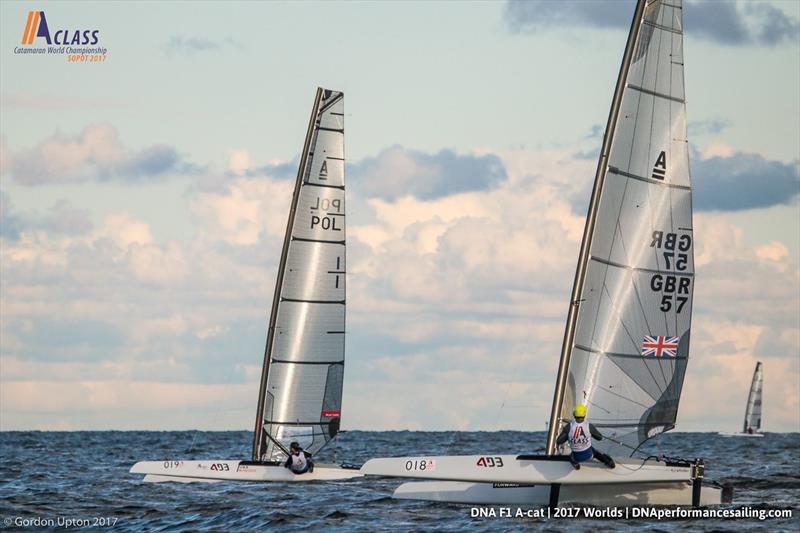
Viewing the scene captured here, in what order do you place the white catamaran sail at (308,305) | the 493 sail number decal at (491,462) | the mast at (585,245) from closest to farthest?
the 493 sail number decal at (491,462), the mast at (585,245), the white catamaran sail at (308,305)

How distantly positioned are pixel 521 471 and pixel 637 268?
4710 mm

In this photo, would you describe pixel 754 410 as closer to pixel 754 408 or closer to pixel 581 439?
pixel 754 408

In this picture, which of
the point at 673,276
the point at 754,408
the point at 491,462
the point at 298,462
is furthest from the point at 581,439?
the point at 754,408

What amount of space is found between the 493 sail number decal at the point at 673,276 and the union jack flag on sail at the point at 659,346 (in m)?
0.56

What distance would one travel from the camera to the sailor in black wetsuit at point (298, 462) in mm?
31281

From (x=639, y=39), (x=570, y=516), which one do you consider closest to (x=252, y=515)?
(x=570, y=516)

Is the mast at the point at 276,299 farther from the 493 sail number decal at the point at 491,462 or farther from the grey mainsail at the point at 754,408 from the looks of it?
the grey mainsail at the point at 754,408

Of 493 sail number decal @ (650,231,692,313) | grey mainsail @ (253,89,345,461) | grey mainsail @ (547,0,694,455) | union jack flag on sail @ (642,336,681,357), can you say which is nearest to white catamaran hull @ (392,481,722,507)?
grey mainsail @ (547,0,694,455)

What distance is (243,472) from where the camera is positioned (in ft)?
104

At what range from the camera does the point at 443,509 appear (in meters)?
26.0

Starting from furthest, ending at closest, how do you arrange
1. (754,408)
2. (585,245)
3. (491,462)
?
(754,408), (585,245), (491,462)

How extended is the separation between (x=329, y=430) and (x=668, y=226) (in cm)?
1319

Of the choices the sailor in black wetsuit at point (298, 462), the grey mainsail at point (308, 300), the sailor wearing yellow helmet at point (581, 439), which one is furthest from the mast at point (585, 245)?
the grey mainsail at point (308, 300)

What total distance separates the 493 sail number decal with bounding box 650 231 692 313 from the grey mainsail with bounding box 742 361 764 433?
79.7 meters
